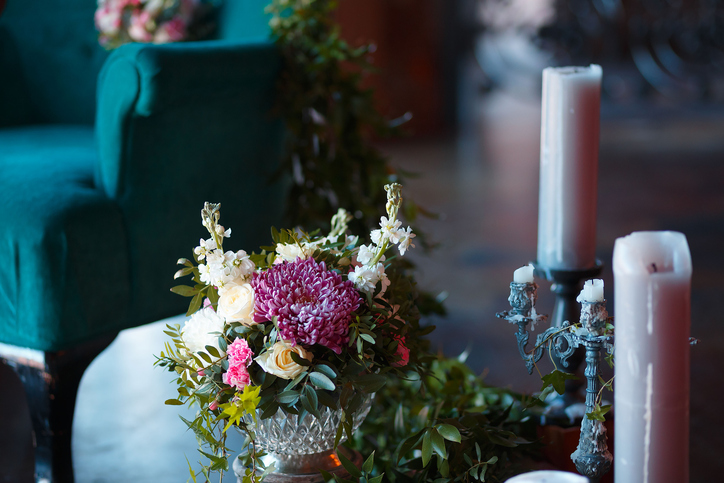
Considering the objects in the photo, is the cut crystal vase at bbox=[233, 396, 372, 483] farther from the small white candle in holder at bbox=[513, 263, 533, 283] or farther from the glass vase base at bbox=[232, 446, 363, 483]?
the small white candle in holder at bbox=[513, 263, 533, 283]

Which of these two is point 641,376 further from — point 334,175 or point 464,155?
point 464,155

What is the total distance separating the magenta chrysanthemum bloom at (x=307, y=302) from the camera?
2.29ft

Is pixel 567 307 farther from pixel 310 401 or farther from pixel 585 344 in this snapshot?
pixel 310 401

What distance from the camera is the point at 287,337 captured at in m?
0.70

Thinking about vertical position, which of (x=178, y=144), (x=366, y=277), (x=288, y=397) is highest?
(x=178, y=144)

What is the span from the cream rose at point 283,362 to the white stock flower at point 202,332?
0.23ft

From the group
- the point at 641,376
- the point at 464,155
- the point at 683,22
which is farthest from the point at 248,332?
the point at 683,22

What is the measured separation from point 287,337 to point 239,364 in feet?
0.18

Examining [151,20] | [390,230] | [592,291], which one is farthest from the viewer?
[151,20]

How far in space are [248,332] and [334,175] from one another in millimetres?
864

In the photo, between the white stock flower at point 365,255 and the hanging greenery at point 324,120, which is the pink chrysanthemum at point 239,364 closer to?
the white stock flower at point 365,255

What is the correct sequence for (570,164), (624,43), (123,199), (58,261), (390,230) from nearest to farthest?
(390,230)
(570,164)
(58,261)
(123,199)
(624,43)

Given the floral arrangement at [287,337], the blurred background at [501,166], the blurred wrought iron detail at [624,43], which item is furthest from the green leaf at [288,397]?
the blurred wrought iron detail at [624,43]

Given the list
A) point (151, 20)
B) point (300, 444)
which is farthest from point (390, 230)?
point (151, 20)
